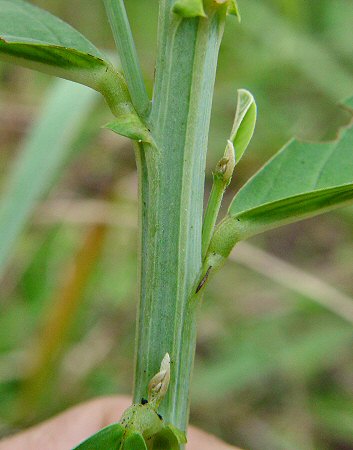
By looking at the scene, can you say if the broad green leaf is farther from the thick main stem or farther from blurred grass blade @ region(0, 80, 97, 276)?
blurred grass blade @ region(0, 80, 97, 276)

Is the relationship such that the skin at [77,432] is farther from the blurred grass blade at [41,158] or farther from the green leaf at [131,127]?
the green leaf at [131,127]

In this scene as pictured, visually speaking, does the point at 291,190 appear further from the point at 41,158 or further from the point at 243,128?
the point at 41,158

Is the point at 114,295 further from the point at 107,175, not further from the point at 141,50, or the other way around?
the point at 141,50

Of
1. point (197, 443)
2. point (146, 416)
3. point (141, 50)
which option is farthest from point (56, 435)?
point (141, 50)

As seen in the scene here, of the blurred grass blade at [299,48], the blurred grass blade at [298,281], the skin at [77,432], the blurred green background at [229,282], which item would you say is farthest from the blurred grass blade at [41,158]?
the blurred grass blade at [299,48]

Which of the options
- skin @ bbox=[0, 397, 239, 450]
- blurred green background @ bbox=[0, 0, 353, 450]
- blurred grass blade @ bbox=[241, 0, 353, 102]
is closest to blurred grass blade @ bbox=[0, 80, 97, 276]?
blurred green background @ bbox=[0, 0, 353, 450]

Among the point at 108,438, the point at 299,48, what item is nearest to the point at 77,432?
the point at 108,438
